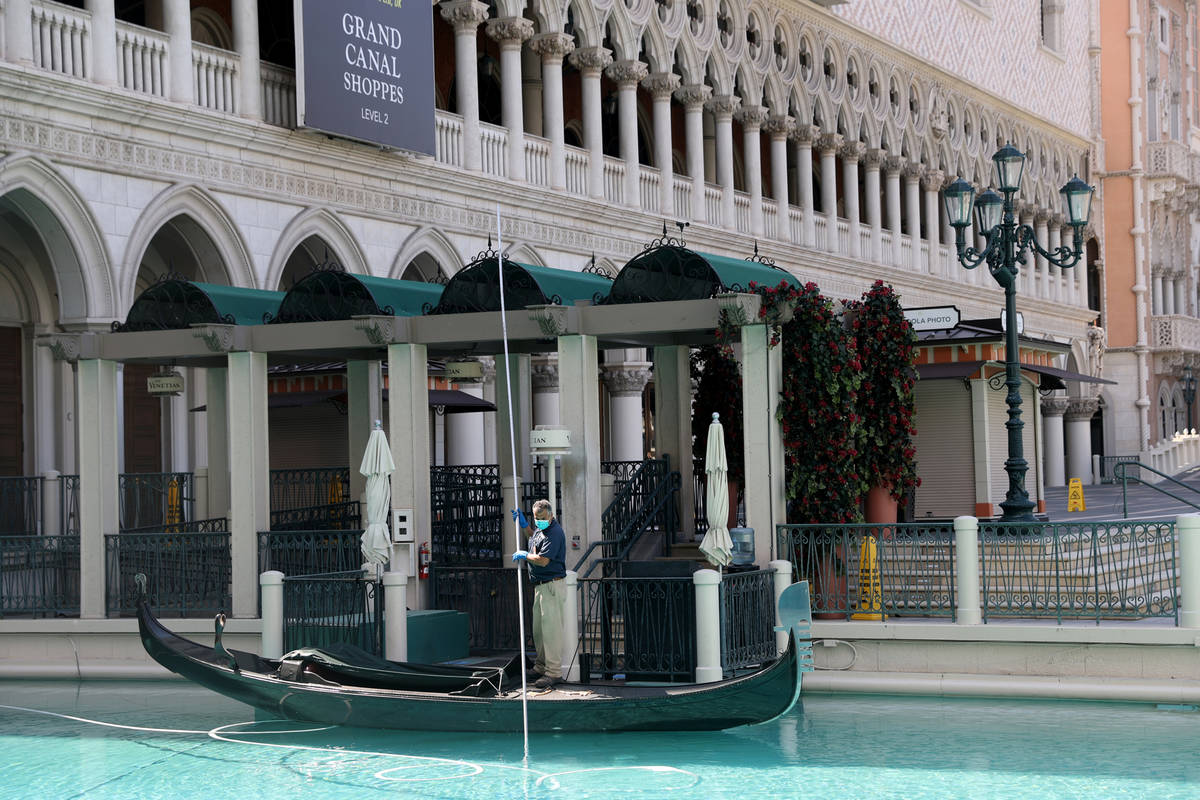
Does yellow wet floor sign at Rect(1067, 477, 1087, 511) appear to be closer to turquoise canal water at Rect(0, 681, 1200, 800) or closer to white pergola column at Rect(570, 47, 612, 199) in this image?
→ white pergola column at Rect(570, 47, 612, 199)

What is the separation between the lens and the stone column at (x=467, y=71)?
22.4 meters

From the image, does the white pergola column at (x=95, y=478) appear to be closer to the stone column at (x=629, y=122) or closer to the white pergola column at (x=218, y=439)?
the white pergola column at (x=218, y=439)

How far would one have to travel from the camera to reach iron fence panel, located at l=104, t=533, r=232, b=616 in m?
14.2

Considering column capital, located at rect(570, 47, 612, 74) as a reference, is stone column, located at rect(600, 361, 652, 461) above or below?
below

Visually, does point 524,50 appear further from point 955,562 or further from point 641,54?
point 955,562

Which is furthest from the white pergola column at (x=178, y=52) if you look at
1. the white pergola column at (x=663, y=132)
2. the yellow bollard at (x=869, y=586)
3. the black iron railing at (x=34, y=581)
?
the white pergola column at (x=663, y=132)

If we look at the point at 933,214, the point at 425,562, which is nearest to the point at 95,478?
the point at 425,562

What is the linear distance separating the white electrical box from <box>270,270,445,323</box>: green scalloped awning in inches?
68.1

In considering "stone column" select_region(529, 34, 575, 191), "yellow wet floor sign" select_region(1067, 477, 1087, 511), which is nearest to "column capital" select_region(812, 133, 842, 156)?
"stone column" select_region(529, 34, 575, 191)

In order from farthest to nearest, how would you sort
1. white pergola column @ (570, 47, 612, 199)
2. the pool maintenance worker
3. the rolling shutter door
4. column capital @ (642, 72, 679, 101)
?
column capital @ (642, 72, 679, 101), white pergola column @ (570, 47, 612, 199), the rolling shutter door, the pool maintenance worker

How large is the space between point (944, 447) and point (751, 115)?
13523 millimetres

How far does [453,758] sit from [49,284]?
12.0m

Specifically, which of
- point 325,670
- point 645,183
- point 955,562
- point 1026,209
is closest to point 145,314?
point 325,670

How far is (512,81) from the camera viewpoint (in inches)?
923
